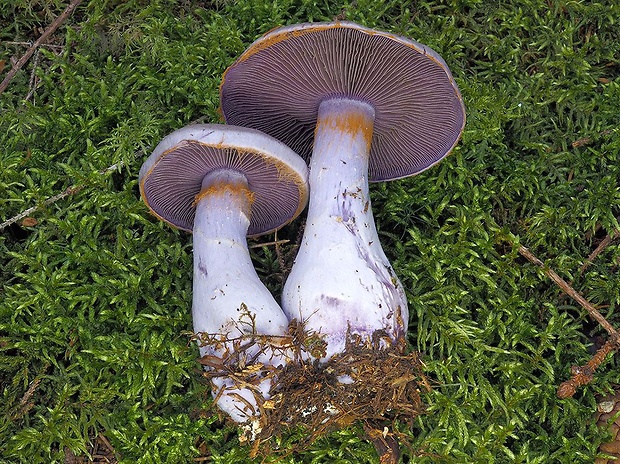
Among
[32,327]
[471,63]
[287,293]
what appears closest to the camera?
[287,293]

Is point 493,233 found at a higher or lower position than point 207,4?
lower

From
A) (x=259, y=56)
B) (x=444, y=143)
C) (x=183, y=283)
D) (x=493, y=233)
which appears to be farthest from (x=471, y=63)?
(x=183, y=283)

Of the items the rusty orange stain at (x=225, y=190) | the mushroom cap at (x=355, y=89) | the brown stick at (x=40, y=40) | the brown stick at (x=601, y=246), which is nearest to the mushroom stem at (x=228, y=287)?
the rusty orange stain at (x=225, y=190)

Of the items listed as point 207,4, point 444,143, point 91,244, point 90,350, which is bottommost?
point 90,350

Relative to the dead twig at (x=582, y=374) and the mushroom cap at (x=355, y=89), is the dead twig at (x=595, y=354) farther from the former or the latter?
the mushroom cap at (x=355, y=89)

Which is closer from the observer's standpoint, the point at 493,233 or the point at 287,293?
the point at 287,293

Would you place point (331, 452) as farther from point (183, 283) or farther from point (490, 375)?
point (183, 283)

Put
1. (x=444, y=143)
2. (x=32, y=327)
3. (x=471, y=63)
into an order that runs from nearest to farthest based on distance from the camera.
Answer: (x=32, y=327) < (x=444, y=143) < (x=471, y=63)
